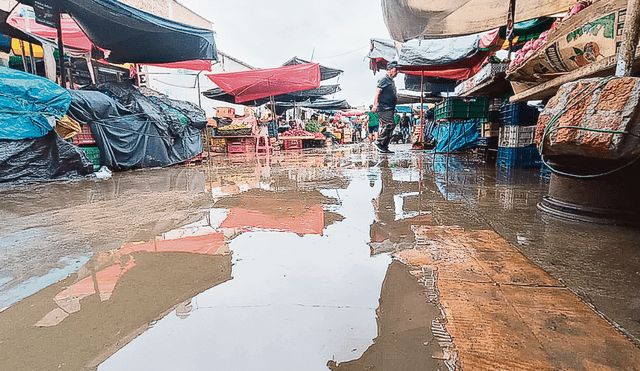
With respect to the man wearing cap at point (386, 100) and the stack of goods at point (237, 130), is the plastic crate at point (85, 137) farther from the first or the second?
the man wearing cap at point (386, 100)

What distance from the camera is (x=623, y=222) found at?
82.7 inches

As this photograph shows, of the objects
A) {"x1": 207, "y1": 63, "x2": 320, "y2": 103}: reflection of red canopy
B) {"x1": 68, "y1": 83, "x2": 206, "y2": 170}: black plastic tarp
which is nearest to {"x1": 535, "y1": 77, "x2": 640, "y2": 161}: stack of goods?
{"x1": 68, "y1": 83, "x2": 206, "y2": 170}: black plastic tarp

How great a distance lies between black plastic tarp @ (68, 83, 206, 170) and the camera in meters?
5.70

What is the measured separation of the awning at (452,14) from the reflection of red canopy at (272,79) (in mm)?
4262

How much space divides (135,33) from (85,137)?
2.43m

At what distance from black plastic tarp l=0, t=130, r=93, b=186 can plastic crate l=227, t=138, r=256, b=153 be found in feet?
21.0

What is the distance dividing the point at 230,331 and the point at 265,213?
5.32 feet

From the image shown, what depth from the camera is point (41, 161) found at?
15.5 ft

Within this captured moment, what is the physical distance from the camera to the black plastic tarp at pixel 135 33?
5.46 m

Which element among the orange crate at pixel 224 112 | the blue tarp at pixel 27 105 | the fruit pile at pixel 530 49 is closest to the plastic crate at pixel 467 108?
the fruit pile at pixel 530 49

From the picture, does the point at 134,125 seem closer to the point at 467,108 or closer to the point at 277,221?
the point at 277,221

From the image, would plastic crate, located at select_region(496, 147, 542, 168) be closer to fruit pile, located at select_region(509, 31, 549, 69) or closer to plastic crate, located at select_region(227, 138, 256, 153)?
fruit pile, located at select_region(509, 31, 549, 69)

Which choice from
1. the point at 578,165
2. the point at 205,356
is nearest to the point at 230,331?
the point at 205,356

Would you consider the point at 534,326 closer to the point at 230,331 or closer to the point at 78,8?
the point at 230,331
